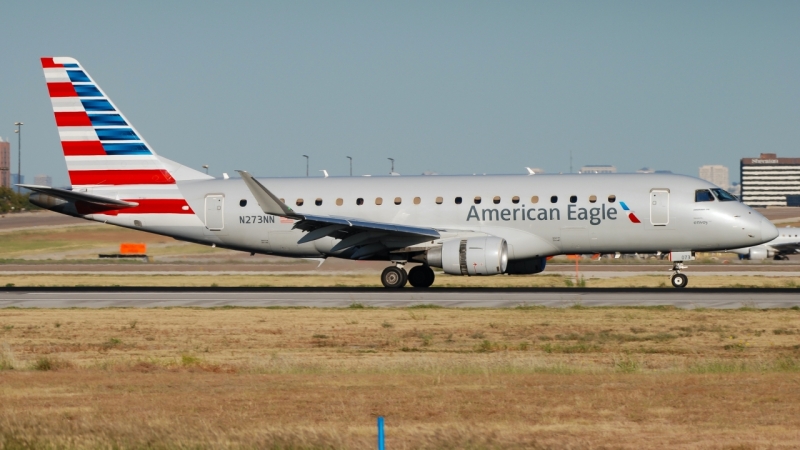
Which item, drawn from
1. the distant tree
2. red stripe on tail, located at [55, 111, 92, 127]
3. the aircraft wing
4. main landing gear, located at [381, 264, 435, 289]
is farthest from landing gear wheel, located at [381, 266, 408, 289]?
the distant tree

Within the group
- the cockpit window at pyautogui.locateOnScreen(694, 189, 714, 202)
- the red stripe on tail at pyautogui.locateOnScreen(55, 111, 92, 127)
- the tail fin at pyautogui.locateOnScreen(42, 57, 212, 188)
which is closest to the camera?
the cockpit window at pyautogui.locateOnScreen(694, 189, 714, 202)

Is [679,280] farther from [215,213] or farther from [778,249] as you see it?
[778,249]

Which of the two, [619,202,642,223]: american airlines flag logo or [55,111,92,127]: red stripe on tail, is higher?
[55,111,92,127]: red stripe on tail

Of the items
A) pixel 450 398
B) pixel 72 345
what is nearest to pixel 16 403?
pixel 450 398

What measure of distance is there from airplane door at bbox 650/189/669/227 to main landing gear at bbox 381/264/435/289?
8286 millimetres

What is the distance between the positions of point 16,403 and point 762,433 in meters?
9.99

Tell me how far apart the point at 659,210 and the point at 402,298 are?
29.6ft

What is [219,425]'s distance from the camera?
13.0 metres

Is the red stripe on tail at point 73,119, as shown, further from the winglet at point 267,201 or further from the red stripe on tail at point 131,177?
the winglet at point 267,201

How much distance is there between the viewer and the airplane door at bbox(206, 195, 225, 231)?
38.3 metres

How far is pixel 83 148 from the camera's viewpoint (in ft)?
129

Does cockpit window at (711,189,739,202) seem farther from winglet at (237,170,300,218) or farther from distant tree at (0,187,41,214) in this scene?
distant tree at (0,187,41,214)

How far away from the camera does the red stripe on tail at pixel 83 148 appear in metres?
39.3

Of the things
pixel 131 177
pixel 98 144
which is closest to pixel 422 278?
pixel 131 177
